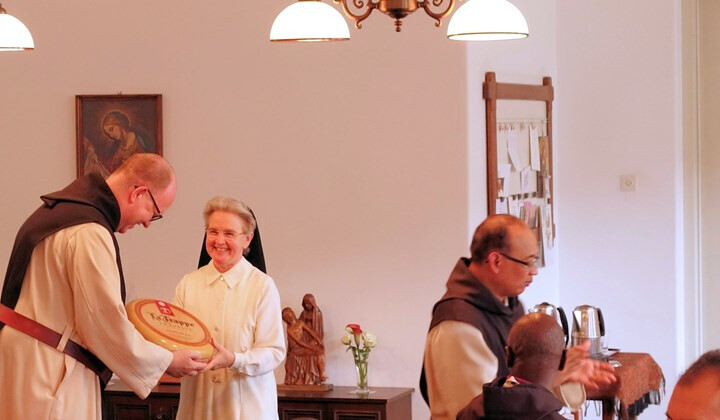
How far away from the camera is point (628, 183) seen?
7090 millimetres

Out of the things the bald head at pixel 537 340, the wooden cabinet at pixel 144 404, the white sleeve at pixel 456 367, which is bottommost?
the wooden cabinet at pixel 144 404

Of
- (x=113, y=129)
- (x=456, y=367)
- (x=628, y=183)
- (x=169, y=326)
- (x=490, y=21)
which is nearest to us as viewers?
(x=456, y=367)

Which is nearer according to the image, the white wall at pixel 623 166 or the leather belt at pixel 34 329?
the leather belt at pixel 34 329

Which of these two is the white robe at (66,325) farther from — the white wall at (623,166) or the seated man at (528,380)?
the white wall at (623,166)

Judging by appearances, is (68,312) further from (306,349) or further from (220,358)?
(306,349)

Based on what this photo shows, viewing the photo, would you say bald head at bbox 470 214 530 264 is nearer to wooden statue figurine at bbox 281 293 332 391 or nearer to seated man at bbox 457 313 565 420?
seated man at bbox 457 313 565 420

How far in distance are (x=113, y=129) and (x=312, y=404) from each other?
1.87m

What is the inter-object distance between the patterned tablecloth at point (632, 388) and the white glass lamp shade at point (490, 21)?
2054mm

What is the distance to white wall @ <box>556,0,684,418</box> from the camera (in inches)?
276

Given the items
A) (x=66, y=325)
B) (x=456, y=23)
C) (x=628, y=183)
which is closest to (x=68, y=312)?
(x=66, y=325)

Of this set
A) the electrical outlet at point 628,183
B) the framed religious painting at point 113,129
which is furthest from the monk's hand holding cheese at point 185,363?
the electrical outlet at point 628,183

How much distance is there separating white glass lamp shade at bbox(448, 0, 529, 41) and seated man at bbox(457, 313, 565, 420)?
4.18 feet

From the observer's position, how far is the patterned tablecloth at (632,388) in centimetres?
538

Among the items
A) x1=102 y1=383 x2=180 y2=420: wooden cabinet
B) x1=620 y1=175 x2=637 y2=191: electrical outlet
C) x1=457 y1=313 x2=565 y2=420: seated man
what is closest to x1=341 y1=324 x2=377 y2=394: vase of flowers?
x1=102 y1=383 x2=180 y2=420: wooden cabinet
